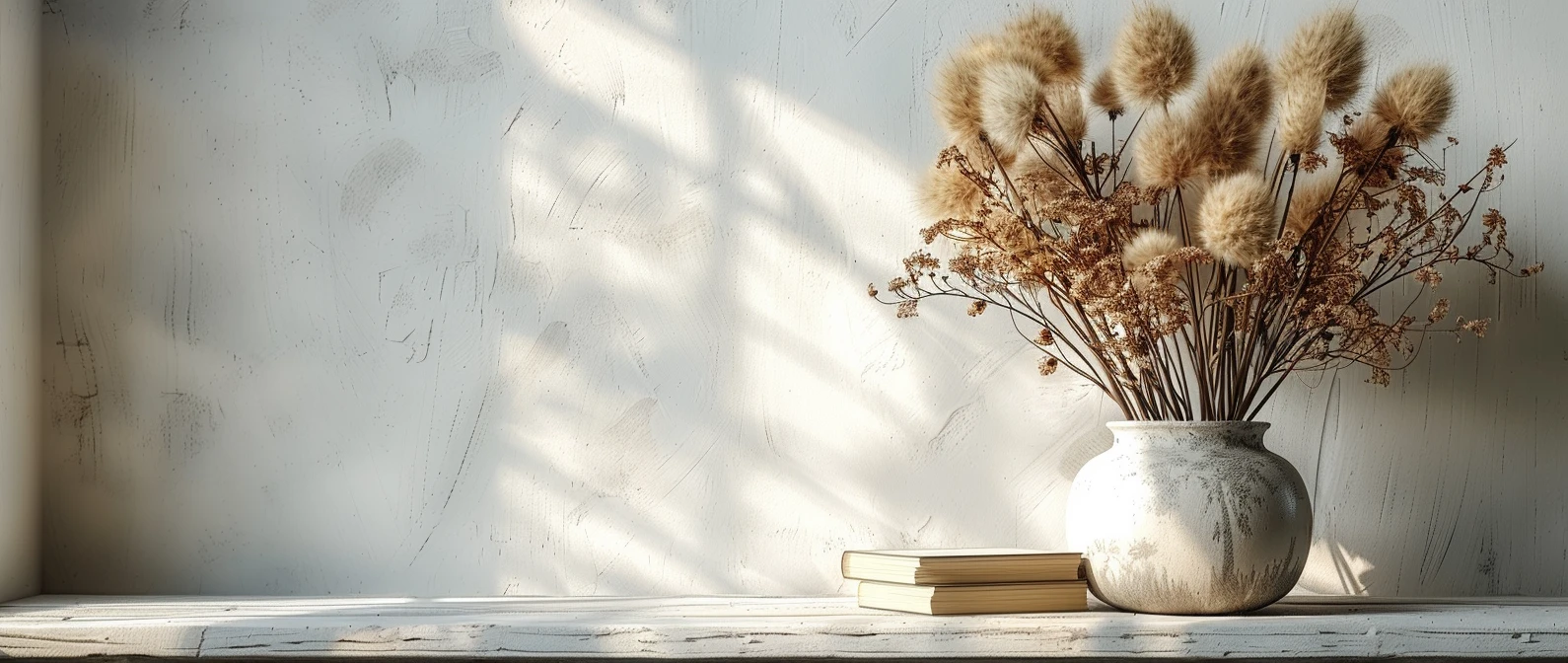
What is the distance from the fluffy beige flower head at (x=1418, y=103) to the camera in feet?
4.41

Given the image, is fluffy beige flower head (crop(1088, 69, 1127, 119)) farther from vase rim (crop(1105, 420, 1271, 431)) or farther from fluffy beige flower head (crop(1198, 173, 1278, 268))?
vase rim (crop(1105, 420, 1271, 431))

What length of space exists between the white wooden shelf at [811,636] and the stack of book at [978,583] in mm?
25

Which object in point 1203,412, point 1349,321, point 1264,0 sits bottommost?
point 1203,412

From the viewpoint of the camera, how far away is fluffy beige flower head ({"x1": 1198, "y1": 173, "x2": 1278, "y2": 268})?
127 cm

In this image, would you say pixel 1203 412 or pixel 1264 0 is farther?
pixel 1264 0

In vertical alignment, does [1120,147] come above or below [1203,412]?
above

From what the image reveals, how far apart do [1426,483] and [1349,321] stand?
1.23 feet

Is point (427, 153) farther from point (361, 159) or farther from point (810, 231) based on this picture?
point (810, 231)

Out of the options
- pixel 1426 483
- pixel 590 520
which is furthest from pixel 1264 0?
pixel 590 520

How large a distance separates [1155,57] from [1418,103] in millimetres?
283

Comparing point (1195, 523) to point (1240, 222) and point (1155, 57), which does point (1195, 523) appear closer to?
point (1240, 222)

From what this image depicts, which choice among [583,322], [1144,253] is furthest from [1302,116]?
[583,322]

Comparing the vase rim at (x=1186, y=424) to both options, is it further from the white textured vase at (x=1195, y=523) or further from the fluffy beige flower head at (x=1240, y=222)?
the fluffy beige flower head at (x=1240, y=222)

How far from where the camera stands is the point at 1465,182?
1584 mm
